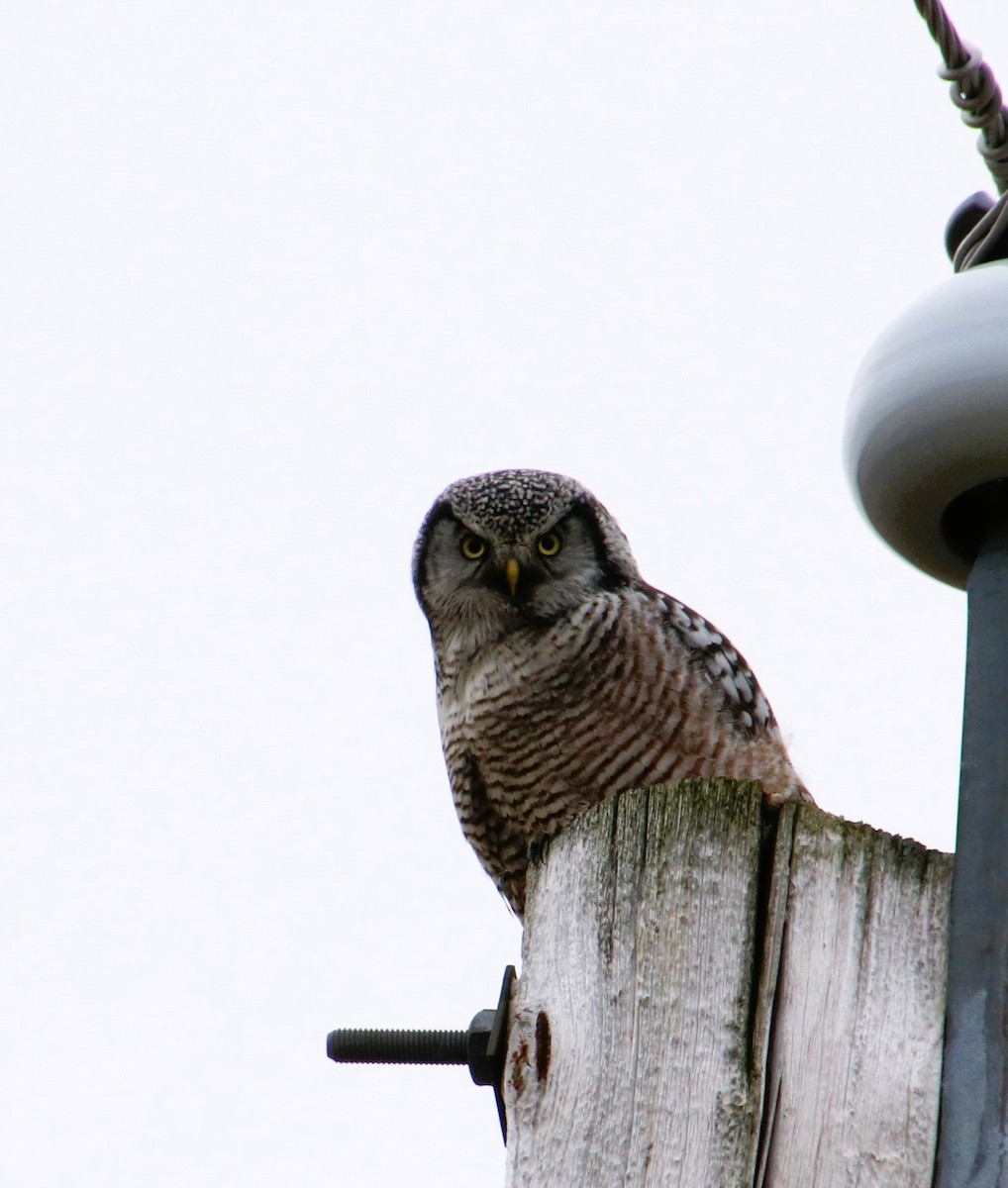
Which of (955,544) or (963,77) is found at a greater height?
(963,77)

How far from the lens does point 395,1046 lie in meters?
2.36

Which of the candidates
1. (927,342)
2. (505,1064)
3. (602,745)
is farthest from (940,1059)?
(602,745)

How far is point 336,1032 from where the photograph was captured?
245 cm

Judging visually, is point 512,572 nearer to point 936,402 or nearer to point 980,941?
point 936,402

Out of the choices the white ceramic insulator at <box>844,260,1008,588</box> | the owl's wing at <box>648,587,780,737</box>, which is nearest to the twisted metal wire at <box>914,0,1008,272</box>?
the white ceramic insulator at <box>844,260,1008,588</box>

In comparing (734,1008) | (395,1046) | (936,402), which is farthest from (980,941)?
(395,1046)

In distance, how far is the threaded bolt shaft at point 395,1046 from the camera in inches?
88.9

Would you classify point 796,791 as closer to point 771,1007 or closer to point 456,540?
point 456,540

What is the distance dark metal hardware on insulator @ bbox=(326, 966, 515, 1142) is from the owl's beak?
2800mm

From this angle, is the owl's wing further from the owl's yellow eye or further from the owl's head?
the owl's yellow eye

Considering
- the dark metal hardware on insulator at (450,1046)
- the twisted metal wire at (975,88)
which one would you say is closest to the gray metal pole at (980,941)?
the dark metal hardware on insulator at (450,1046)

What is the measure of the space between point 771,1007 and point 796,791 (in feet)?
10.4

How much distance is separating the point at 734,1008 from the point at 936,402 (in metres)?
0.82

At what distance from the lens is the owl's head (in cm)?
524
